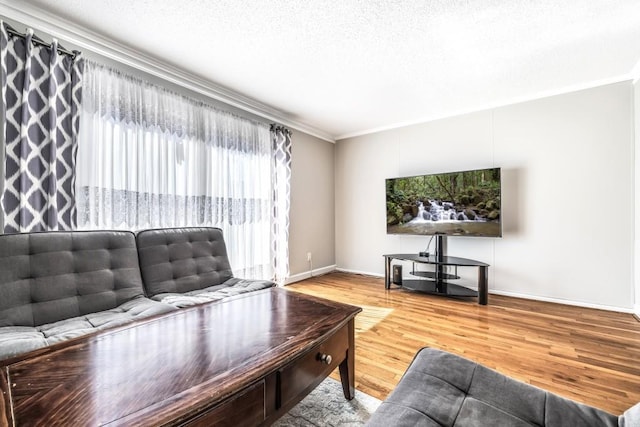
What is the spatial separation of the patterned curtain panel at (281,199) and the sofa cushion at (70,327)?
6.63 feet

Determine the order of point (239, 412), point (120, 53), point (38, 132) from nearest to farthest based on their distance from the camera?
point (239, 412)
point (38, 132)
point (120, 53)

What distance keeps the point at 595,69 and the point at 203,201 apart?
4120mm

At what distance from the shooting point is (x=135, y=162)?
2.40 metres

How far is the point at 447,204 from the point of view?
350 cm

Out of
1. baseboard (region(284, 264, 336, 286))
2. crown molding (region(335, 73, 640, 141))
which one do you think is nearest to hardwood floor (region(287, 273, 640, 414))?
baseboard (region(284, 264, 336, 286))

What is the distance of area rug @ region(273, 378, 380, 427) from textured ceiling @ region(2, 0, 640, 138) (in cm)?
245

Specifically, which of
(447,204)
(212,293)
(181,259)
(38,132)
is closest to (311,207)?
(447,204)

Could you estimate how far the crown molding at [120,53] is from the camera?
1.86 m

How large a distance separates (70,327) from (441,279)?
3.54 meters

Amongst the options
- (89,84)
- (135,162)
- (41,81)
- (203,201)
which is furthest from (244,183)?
(41,81)

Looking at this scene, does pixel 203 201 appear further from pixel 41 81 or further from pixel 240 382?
pixel 240 382

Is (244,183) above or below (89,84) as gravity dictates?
below

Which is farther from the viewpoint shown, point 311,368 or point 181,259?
point 181,259

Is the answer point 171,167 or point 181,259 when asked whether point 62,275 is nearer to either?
point 181,259
